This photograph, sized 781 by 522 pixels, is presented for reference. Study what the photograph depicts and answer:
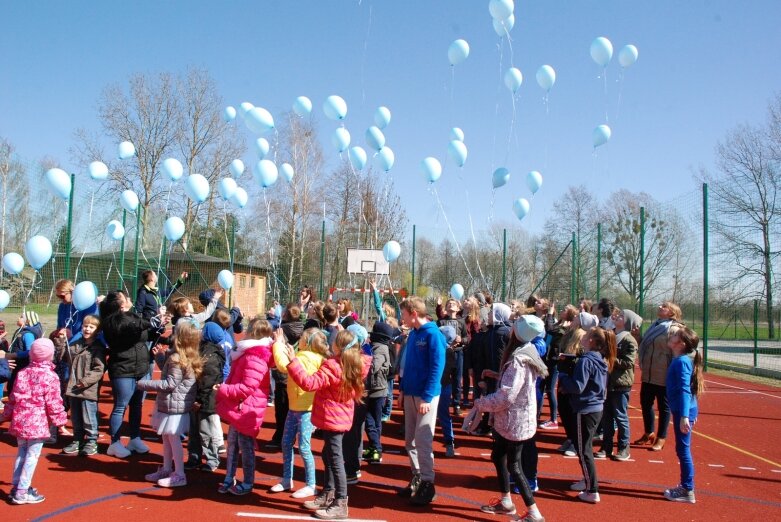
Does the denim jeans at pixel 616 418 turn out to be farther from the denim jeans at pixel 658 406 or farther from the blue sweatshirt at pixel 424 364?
the blue sweatshirt at pixel 424 364

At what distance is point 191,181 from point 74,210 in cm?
274

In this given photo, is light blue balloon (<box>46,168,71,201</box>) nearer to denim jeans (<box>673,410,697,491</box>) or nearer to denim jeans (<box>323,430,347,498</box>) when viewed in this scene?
denim jeans (<box>323,430,347,498</box>)

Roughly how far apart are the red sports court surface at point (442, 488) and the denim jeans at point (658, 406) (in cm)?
29

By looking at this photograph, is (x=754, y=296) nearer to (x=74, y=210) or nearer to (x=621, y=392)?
(x=621, y=392)

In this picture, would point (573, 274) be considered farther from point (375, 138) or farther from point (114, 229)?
point (114, 229)

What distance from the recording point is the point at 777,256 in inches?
598

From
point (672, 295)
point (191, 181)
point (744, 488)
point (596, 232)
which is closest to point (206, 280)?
point (191, 181)

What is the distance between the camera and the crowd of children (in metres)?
4.43

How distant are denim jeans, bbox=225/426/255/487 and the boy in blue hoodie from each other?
1295mm

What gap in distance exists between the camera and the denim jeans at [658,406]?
6.53m

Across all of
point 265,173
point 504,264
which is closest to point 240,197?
point 265,173

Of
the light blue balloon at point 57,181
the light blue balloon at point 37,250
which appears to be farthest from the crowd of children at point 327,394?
the light blue balloon at point 57,181

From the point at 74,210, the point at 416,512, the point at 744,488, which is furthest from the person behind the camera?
the point at 74,210

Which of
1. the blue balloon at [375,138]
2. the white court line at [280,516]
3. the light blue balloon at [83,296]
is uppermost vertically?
the blue balloon at [375,138]
